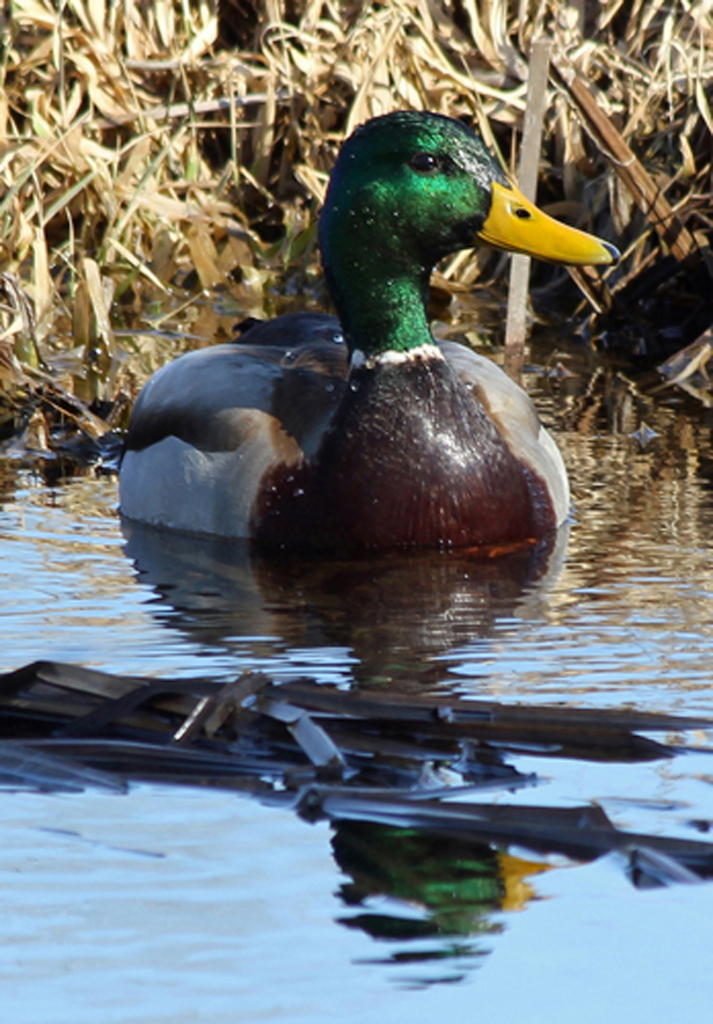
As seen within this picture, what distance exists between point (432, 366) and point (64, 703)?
6.66 feet

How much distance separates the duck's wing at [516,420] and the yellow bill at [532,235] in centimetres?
52

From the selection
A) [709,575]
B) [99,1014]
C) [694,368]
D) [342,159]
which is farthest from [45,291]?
[99,1014]

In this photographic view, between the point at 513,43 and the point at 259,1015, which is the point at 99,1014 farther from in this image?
the point at 513,43

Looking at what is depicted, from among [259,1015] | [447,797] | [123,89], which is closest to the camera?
[259,1015]

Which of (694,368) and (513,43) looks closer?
(694,368)

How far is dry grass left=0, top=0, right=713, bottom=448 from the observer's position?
757 centimetres

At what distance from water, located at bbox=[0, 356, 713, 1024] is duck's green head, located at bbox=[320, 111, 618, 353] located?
2.85ft

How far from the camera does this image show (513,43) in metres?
8.25

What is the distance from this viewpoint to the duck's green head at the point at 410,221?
4848 millimetres

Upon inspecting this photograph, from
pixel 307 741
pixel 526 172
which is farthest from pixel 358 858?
pixel 526 172

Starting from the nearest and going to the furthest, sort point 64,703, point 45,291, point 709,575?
point 64,703, point 709,575, point 45,291

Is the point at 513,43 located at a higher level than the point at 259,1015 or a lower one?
higher

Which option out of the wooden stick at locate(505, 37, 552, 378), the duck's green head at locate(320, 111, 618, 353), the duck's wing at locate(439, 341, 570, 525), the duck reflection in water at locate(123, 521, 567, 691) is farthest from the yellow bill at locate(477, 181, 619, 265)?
the wooden stick at locate(505, 37, 552, 378)

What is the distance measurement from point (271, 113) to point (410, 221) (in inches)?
140
